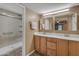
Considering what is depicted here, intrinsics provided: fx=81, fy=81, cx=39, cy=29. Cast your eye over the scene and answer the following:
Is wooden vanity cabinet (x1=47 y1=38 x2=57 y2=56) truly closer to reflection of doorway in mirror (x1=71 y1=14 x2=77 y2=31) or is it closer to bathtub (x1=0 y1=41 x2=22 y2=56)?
reflection of doorway in mirror (x1=71 y1=14 x2=77 y2=31)

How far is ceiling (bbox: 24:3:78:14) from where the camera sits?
1.20 metres

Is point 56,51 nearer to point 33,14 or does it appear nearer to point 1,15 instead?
point 33,14

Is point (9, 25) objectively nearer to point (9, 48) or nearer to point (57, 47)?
point (9, 48)

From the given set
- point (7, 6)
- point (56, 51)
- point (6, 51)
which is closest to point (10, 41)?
point (6, 51)

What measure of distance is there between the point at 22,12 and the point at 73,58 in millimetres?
1034

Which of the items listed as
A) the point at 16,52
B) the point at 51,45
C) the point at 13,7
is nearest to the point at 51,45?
the point at 51,45

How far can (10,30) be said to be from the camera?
1210 millimetres

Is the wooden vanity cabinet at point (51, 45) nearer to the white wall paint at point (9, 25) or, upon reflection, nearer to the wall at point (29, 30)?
the wall at point (29, 30)

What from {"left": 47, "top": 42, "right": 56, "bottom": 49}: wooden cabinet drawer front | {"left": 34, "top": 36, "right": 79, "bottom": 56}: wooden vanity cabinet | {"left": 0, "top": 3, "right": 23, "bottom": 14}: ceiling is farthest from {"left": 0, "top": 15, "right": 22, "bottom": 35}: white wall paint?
{"left": 47, "top": 42, "right": 56, "bottom": 49}: wooden cabinet drawer front

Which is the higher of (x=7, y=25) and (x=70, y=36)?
(x=7, y=25)

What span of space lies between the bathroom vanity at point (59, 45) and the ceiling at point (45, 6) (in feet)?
1.33

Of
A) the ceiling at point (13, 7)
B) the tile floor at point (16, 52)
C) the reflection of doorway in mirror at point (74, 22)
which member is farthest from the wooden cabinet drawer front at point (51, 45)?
A: the ceiling at point (13, 7)

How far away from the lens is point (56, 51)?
4.61 feet

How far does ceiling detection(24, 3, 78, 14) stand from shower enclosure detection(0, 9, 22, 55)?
249 millimetres
